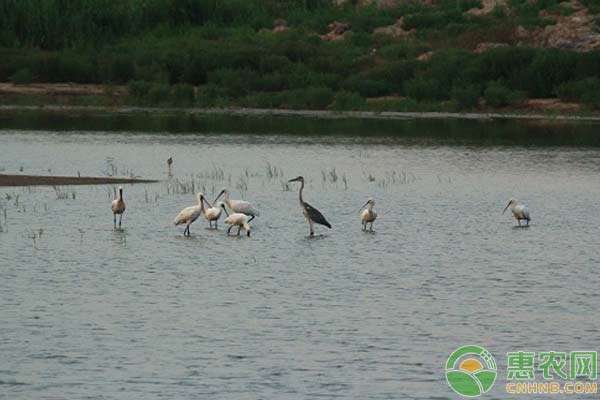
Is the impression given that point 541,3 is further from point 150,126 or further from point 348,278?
point 348,278

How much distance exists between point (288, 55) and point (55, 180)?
32.0 m

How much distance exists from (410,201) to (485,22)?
37.2 meters

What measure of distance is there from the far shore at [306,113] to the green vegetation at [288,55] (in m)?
0.79

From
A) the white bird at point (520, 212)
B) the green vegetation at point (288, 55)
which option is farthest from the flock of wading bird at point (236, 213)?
the green vegetation at point (288, 55)

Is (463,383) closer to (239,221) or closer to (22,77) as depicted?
(239,221)

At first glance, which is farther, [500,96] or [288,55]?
[288,55]

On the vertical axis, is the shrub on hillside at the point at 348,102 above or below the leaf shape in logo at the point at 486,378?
above

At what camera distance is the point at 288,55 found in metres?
63.3

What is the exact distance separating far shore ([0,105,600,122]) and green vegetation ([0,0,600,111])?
0.79m

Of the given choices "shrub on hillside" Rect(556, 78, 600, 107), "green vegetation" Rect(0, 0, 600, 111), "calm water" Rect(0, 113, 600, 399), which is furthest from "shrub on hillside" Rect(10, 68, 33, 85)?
"calm water" Rect(0, 113, 600, 399)

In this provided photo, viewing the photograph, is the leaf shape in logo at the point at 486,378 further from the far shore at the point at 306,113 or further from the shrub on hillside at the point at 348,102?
the shrub on hillside at the point at 348,102

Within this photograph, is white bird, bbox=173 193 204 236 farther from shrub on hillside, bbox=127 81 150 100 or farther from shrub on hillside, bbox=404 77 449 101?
shrub on hillside, bbox=127 81 150 100

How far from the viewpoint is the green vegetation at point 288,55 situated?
57.6m

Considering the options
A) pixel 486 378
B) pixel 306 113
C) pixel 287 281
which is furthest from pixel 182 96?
pixel 486 378
